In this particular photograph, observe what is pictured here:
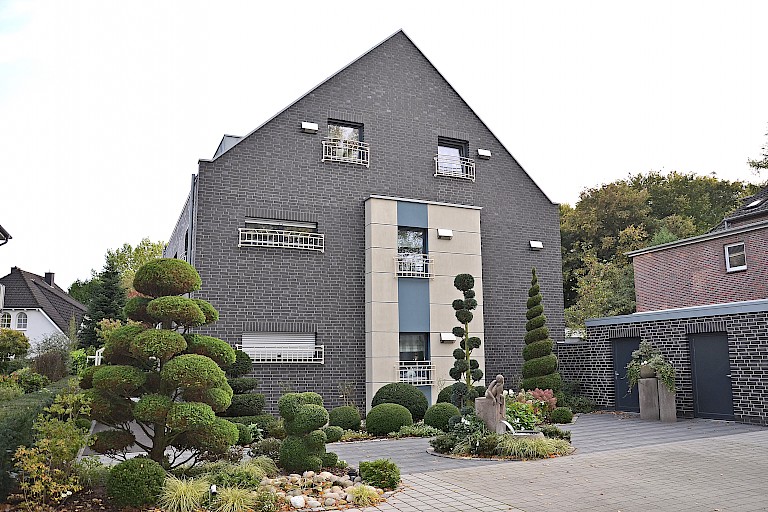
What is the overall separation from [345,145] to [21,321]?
2871 cm

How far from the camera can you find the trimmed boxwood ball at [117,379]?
312 inches

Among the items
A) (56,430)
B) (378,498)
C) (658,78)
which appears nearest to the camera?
(56,430)

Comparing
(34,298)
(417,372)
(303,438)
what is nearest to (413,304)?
(417,372)

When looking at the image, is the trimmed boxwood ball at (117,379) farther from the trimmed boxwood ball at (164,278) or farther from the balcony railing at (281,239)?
the balcony railing at (281,239)

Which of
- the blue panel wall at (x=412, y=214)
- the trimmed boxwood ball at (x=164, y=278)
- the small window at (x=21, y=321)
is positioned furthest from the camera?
the small window at (x=21, y=321)

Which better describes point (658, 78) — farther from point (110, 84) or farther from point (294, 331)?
point (110, 84)

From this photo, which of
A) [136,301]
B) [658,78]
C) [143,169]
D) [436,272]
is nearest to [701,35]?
[658,78]

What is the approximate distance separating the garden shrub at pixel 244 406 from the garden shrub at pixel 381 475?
5.23 metres

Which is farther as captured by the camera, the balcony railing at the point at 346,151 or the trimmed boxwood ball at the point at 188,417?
the balcony railing at the point at 346,151

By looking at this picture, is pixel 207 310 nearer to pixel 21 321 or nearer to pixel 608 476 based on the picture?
pixel 608 476

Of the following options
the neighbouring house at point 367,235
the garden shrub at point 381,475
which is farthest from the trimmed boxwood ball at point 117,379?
the neighbouring house at point 367,235

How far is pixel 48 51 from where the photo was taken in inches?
403

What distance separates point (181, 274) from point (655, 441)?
9.26 meters

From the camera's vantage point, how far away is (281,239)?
16.5m
